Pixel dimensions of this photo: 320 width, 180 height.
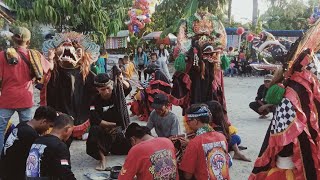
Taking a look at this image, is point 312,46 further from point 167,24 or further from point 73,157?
point 167,24

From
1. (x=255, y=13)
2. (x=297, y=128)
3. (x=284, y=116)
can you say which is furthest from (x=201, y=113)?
(x=255, y=13)

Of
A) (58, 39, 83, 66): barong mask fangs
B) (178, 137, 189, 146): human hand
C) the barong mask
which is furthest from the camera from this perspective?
the barong mask

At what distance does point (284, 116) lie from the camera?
3.37 meters

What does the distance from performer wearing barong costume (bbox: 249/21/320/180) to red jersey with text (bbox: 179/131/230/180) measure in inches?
13.1

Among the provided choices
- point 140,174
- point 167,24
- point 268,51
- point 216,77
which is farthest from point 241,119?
point 167,24

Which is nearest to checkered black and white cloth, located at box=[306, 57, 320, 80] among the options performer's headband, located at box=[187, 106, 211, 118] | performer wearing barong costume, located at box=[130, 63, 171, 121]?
performer's headband, located at box=[187, 106, 211, 118]

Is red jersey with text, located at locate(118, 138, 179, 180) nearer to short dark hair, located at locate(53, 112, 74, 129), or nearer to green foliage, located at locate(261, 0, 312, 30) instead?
short dark hair, located at locate(53, 112, 74, 129)

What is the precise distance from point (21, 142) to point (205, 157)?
150cm

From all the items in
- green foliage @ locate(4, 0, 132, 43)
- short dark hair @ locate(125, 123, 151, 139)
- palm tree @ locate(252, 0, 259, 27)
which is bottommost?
short dark hair @ locate(125, 123, 151, 139)

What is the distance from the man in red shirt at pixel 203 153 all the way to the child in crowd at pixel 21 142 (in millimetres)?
1155

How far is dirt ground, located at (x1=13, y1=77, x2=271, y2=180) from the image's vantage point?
17.9 feet

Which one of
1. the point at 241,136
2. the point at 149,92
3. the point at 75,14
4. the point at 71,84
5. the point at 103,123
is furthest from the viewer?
the point at 75,14

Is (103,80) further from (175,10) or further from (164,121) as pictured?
(175,10)

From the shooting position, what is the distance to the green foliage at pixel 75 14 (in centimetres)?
1248
